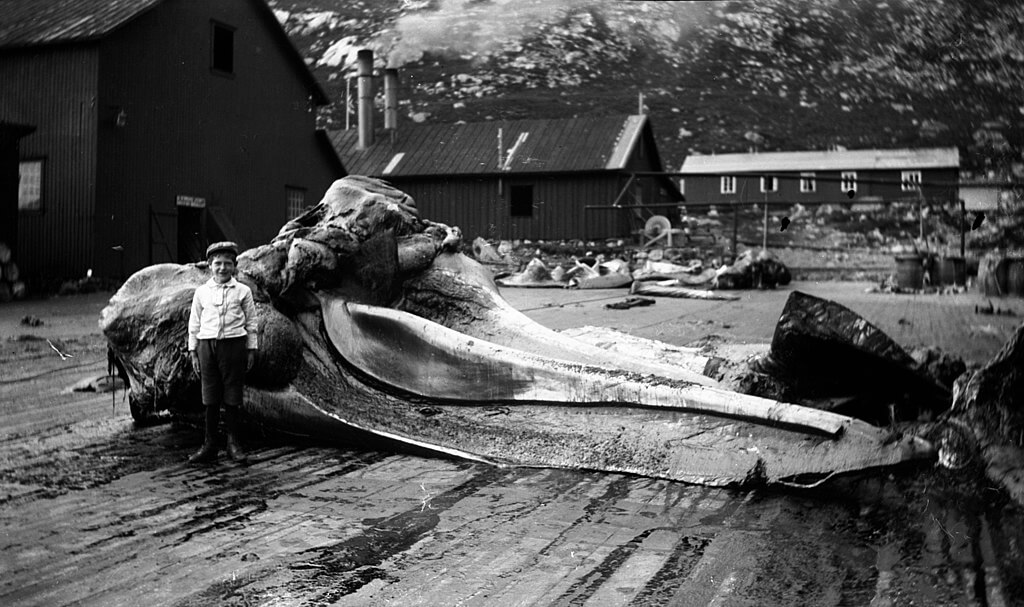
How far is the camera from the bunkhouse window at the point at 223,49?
2255cm

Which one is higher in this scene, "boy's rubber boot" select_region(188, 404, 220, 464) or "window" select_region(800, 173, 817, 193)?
"window" select_region(800, 173, 817, 193)

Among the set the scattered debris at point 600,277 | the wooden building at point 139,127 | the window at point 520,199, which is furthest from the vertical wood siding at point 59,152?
the window at point 520,199

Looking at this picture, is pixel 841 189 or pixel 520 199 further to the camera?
pixel 520 199

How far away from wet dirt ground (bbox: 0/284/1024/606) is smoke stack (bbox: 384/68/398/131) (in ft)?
106

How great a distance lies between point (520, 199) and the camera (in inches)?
1334

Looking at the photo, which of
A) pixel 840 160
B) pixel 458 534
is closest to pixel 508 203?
pixel 840 160

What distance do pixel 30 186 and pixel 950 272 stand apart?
19294 mm

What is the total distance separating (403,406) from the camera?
14.4 feet

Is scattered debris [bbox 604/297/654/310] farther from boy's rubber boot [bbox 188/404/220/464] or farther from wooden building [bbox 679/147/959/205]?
boy's rubber boot [bbox 188/404/220/464]

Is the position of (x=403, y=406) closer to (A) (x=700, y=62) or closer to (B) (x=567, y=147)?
(A) (x=700, y=62)

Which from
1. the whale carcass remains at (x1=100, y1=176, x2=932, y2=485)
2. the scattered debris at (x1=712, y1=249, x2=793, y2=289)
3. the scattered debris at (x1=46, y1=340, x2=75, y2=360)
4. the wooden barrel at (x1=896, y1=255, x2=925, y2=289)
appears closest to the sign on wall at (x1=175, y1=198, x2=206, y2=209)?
the scattered debris at (x1=46, y1=340, x2=75, y2=360)

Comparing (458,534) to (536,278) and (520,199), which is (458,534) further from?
(520,199)

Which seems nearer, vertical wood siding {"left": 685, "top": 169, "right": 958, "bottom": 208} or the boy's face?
vertical wood siding {"left": 685, "top": 169, "right": 958, "bottom": 208}

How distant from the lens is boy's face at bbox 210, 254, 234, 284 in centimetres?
448
